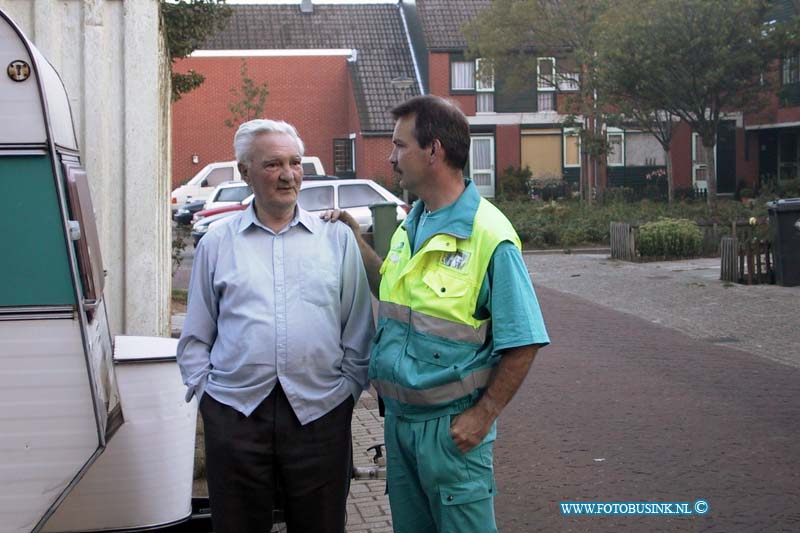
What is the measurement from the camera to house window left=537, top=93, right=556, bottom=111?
1863 inches

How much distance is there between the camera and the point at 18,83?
386cm

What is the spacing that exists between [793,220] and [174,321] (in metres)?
9.14

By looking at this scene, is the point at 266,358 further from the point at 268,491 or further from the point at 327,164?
the point at 327,164

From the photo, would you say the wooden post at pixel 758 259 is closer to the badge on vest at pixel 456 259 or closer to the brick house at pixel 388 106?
the badge on vest at pixel 456 259

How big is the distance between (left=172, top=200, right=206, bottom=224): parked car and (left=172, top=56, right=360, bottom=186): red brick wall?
1324 centimetres

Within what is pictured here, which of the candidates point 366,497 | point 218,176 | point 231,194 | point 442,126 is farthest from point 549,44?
point 442,126

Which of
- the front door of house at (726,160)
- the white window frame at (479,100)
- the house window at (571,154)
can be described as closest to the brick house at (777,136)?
the front door of house at (726,160)

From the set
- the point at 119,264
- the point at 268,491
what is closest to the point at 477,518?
the point at 268,491

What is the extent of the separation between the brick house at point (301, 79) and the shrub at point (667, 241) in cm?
2533

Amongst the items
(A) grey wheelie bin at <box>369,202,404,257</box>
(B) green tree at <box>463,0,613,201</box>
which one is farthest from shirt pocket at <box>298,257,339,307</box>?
(B) green tree at <box>463,0,613,201</box>

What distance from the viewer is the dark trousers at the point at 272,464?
12.4 feet

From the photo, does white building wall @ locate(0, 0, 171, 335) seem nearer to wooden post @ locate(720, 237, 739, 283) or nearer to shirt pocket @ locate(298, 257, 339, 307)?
Result: shirt pocket @ locate(298, 257, 339, 307)

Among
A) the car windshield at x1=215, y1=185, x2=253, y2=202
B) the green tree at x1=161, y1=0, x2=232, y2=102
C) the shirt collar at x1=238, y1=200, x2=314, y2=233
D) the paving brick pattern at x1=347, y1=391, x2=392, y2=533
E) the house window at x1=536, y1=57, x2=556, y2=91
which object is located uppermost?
the house window at x1=536, y1=57, x2=556, y2=91

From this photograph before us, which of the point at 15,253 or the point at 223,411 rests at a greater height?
the point at 15,253
